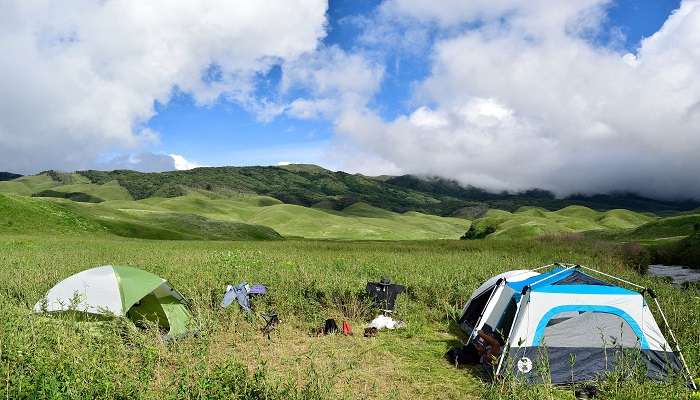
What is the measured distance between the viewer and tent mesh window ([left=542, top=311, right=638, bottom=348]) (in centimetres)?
1012

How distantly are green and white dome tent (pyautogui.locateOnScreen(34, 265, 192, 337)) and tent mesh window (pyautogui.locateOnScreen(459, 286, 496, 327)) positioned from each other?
8.44 metres

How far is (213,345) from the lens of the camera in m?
11.4

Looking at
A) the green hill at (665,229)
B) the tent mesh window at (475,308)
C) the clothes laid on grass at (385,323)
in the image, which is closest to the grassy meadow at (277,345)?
the clothes laid on grass at (385,323)

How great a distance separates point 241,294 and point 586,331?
9.75 m

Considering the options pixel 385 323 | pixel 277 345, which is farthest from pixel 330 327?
pixel 385 323

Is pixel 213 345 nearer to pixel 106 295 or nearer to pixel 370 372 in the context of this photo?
pixel 106 295

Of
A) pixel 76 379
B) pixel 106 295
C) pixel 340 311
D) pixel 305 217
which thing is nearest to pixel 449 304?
pixel 340 311

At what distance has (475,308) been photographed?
14422 mm

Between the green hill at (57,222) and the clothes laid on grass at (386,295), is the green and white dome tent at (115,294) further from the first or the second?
the green hill at (57,222)

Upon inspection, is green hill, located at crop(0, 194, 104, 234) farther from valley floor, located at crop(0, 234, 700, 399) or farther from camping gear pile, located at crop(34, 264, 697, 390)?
camping gear pile, located at crop(34, 264, 697, 390)

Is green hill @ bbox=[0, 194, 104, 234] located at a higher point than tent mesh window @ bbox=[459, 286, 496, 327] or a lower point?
higher

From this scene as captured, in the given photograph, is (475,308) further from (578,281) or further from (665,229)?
(665,229)

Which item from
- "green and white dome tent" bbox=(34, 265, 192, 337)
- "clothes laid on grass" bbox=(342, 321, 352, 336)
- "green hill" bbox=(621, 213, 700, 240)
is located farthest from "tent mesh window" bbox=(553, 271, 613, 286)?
"green hill" bbox=(621, 213, 700, 240)

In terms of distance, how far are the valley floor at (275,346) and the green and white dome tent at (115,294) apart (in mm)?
677
